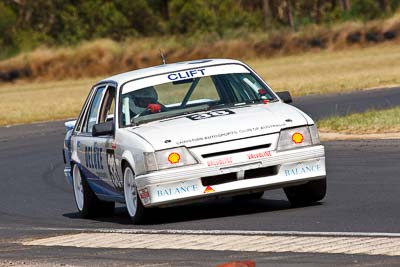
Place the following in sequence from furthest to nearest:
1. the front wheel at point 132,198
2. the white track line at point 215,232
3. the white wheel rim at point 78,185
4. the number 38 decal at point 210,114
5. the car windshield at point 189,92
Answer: the white wheel rim at point 78,185 → the car windshield at point 189,92 → the number 38 decal at point 210,114 → the front wheel at point 132,198 → the white track line at point 215,232

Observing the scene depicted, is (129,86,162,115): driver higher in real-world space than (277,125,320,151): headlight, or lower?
higher

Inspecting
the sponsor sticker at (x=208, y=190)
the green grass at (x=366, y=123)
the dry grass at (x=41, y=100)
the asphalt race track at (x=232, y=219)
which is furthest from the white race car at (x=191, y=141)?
the dry grass at (x=41, y=100)

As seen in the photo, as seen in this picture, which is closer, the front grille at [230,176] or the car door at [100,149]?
the front grille at [230,176]

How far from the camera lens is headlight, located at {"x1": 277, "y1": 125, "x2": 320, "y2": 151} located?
11.1 m

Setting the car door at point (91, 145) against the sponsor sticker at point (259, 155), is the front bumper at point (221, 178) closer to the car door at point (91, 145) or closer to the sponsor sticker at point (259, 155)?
the sponsor sticker at point (259, 155)

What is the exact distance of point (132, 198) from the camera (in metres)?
11.5

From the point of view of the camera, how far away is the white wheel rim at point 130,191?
11.3m

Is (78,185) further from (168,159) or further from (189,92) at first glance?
(168,159)

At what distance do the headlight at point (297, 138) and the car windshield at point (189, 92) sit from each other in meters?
1.03

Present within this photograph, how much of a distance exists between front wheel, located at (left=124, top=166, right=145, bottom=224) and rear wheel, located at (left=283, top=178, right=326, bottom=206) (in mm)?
1422

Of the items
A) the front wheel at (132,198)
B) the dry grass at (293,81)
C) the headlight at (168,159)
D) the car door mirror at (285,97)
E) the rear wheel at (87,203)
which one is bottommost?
the dry grass at (293,81)

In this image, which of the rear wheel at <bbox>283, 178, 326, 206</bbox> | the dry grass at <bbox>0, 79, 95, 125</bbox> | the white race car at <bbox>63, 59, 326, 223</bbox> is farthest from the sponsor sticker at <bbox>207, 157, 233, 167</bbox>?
the dry grass at <bbox>0, 79, 95, 125</bbox>

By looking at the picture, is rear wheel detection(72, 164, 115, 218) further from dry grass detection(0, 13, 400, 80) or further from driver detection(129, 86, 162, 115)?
dry grass detection(0, 13, 400, 80)

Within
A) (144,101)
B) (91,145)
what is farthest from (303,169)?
(91,145)
